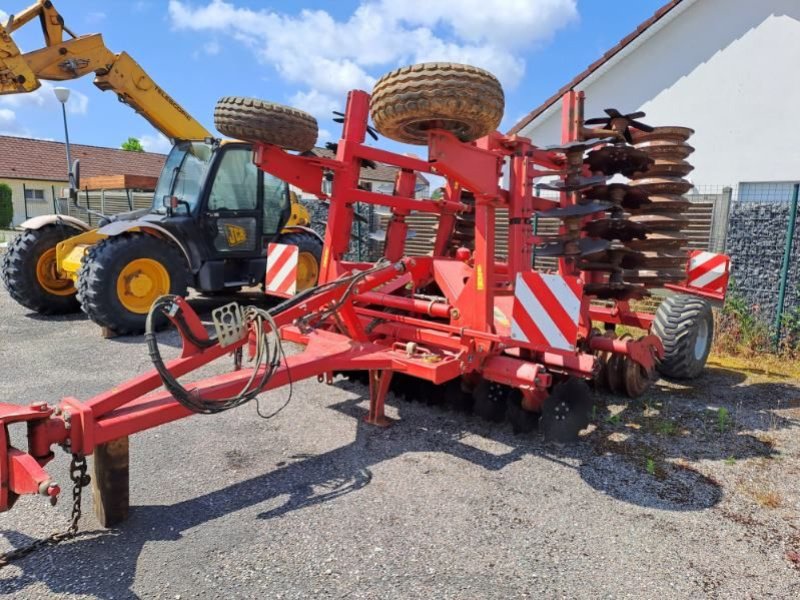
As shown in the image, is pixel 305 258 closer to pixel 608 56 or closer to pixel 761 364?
pixel 761 364

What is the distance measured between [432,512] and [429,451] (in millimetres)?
756

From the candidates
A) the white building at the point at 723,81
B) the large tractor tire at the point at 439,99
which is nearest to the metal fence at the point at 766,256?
the white building at the point at 723,81

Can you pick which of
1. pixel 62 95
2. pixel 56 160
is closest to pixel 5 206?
pixel 56 160

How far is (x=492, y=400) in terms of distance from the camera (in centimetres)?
408

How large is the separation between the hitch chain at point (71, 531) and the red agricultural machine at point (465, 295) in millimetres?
42

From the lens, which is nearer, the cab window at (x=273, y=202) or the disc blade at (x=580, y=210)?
the disc blade at (x=580, y=210)

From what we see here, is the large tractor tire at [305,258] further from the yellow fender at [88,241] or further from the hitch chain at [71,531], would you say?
the hitch chain at [71,531]

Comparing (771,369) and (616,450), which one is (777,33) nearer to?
(771,369)

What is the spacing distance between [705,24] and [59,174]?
31.3 m

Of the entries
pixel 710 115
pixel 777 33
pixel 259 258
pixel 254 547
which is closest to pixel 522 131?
pixel 710 115

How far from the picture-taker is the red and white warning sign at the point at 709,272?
549 cm

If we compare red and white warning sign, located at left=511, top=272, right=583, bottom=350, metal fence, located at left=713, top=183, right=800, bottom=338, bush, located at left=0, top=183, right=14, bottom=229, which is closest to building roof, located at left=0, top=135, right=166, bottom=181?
bush, located at left=0, top=183, right=14, bottom=229

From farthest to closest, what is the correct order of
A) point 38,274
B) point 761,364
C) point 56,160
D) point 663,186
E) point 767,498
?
1. point 56,160
2. point 38,274
3. point 761,364
4. point 663,186
5. point 767,498

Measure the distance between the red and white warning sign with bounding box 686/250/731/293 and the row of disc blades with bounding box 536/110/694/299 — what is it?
4.08 feet
